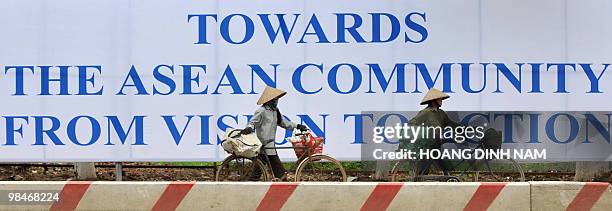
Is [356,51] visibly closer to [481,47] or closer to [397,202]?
[481,47]

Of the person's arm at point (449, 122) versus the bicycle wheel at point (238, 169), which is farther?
the person's arm at point (449, 122)

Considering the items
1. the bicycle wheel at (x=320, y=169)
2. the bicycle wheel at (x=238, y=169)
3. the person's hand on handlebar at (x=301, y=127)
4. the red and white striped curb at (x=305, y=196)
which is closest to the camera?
the red and white striped curb at (x=305, y=196)

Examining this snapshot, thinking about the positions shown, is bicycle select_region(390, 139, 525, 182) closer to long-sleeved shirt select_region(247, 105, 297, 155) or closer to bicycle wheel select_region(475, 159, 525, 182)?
bicycle wheel select_region(475, 159, 525, 182)

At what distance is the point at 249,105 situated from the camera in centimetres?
1095

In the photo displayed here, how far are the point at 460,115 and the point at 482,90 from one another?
0.45 m

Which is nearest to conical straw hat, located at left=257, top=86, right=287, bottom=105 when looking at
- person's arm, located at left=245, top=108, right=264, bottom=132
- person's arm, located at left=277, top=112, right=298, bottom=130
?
person's arm, located at left=245, top=108, right=264, bottom=132

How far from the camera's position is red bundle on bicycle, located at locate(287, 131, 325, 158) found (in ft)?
34.7

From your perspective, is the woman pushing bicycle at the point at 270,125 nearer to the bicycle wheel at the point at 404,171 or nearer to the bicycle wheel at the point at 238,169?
the bicycle wheel at the point at 238,169

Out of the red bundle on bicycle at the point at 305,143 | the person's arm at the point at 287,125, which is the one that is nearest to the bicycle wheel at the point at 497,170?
the red bundle on bicycle at the point at 305,143

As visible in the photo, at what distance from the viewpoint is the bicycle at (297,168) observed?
10.4 m

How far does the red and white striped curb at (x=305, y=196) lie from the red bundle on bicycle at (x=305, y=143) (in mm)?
3103

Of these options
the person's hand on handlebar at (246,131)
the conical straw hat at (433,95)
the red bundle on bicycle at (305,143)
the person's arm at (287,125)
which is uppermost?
the conical straw hat at (433,95)

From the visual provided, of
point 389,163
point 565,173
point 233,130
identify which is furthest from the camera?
point 565,173

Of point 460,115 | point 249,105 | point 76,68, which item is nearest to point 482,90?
point 460,115
